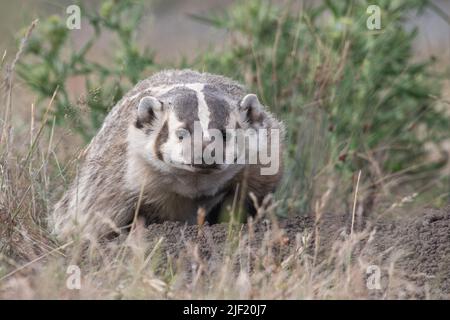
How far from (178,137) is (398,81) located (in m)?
2.64

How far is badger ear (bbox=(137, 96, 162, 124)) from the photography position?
4.39 m

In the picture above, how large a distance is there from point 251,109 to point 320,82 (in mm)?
1575

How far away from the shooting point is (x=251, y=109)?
177 inches

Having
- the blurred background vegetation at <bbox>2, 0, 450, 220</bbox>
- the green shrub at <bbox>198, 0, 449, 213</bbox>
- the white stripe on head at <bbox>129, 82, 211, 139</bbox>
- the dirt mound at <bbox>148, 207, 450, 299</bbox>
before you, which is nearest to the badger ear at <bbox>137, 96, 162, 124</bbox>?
the white stripe on head at <bbox>129, 82, 211, 139</bbox>

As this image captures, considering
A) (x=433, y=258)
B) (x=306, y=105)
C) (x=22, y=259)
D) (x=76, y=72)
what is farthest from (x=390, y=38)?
(x=22, y=259)

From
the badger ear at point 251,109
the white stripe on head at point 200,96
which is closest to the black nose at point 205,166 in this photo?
the white stripe on head at point 200,96

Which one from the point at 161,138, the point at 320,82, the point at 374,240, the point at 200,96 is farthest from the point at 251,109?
the point at 320,82

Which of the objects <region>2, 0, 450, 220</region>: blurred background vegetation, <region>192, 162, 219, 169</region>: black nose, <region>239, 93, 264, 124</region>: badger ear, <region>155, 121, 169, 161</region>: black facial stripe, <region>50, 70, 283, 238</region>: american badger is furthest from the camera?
<region>2, 0, 450, 220</region>: blurred background vegetation

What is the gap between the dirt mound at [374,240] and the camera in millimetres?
3941

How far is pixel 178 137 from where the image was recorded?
13.8 feet

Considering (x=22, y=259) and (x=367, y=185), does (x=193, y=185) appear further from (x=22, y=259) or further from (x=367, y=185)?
(x=367, y=185)

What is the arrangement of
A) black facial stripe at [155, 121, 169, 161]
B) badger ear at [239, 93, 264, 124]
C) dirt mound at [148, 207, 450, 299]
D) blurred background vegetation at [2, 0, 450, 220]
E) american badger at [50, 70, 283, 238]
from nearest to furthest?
dirt mound at [148, 207, 450, 299] < american badger at [50, 70, 283, 238] < black facial stripe at [155, 121, 169, 161] < badger ear at [239, 93, 264, 124] < blurred background vegetation at [2, 0, 450, 220]

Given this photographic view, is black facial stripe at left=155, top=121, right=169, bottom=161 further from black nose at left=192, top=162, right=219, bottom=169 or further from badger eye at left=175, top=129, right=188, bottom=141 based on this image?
Answer: black nose at left=192, top=162, right=219, bottom=169

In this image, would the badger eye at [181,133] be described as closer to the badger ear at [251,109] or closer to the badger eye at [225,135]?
the badger eye at [225,135]
